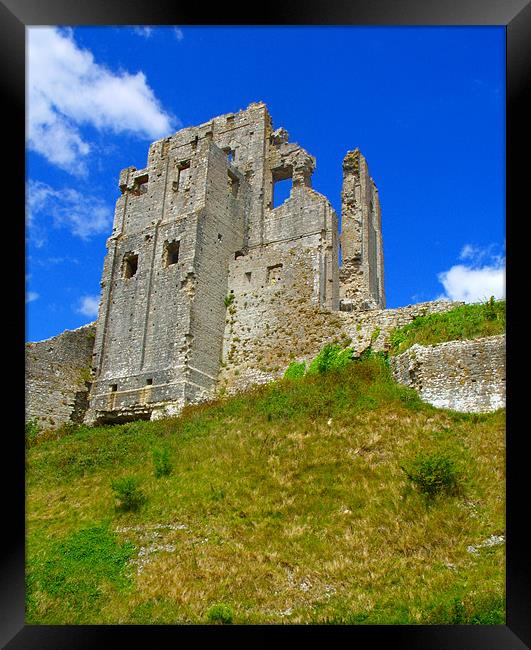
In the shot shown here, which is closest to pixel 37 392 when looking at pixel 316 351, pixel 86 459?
pixel 86 459

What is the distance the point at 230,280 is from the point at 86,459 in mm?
11993

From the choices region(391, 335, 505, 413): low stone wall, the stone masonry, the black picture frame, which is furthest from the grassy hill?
the stone masonry

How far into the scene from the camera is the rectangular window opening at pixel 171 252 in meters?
28.2

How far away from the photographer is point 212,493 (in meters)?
14.2

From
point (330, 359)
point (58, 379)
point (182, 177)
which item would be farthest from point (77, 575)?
point (182, 177)

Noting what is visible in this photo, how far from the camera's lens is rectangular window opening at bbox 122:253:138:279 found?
2936 centimetres

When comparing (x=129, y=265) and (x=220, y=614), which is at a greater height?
(x=129, y=265)

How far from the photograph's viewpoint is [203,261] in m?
27.5

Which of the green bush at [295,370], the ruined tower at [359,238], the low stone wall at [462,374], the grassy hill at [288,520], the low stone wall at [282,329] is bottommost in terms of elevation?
the grassy hill at [288,520]

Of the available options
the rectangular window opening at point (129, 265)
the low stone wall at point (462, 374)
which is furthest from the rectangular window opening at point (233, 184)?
the low stone wall at point (462, 374)

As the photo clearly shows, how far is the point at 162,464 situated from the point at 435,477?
273 inches

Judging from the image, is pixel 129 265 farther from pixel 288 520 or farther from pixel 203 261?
pixel 288 520
